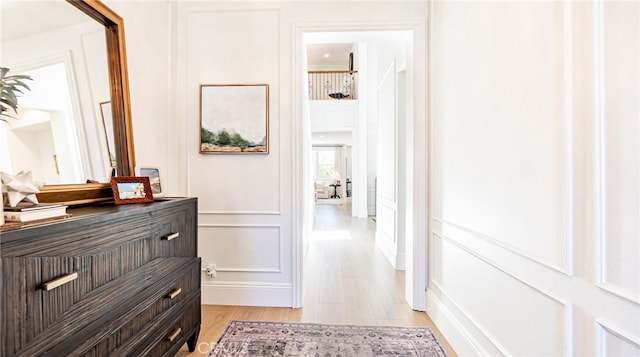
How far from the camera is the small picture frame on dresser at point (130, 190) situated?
150cm

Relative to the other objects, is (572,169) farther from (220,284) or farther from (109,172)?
(220,284)

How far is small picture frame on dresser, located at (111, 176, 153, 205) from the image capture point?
1.50 meters

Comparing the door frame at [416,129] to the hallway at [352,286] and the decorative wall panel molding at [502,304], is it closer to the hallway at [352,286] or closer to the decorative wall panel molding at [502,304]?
the hallway at [352,286]

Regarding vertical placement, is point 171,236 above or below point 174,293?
above

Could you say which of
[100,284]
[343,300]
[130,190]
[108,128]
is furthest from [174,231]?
[343,300]

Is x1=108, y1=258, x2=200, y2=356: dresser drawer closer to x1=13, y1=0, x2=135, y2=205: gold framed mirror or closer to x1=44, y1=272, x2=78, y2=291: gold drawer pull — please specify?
x1=44, y1=272, x2=78, y2=291: gold drawer pull

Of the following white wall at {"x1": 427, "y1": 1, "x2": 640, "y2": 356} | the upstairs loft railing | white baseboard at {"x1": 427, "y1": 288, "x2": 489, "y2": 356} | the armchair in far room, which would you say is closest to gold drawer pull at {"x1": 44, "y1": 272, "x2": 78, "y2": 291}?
white wall at {"x1": 427, "y1": 1, "x2": 640, "y2": 356}

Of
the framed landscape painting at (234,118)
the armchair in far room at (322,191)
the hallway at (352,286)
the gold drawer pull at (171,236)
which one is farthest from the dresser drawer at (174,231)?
the armchair in far room at (322,191)

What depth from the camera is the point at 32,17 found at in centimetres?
130

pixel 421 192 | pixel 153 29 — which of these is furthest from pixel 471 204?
pixel 153 29

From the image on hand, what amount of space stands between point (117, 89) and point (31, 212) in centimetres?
115

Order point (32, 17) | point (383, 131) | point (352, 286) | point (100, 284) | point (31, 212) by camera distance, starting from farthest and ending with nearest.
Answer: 1. point (383, 131)
2. point (352, 286)
3. point (32, 17)
4. point (100, 284)
5. point (31, 212)

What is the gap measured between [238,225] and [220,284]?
0.56 m

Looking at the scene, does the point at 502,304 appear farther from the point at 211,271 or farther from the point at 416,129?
the point at 211,271
